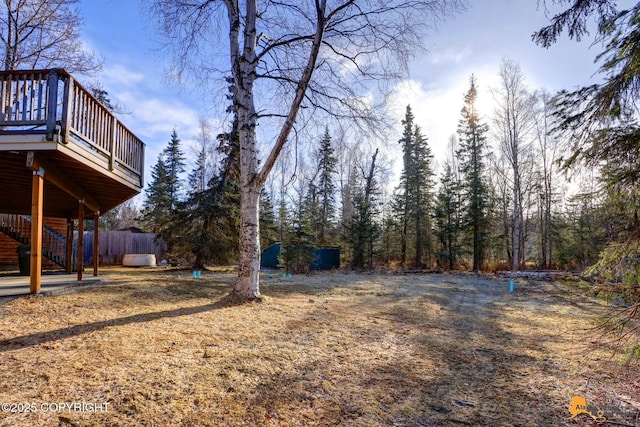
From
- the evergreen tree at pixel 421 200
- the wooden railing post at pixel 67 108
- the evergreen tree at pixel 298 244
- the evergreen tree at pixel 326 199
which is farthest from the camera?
the evergreen tree at pixel 326 199

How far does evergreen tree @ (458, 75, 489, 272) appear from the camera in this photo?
17.4 metres

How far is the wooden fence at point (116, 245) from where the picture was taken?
59.3 ft

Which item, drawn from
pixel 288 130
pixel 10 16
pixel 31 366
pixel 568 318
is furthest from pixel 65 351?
pixel 10 16

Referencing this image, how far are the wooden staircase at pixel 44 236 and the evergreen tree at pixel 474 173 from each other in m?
18.3

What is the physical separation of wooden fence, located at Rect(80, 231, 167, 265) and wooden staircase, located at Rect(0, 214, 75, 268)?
640 cm

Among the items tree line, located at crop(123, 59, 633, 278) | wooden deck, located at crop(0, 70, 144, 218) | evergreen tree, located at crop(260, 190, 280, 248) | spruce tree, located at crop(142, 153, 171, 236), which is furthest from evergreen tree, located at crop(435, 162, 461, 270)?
spruce tree, located at crop(142, 153, 171, 236)

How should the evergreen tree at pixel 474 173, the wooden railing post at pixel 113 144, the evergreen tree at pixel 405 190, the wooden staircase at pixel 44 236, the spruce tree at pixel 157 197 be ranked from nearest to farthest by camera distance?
1. the wooden railing post at pixel 113 144
2. the wooden staircase at pixel 44 236
3. the evergreen tree at pixel 474 173
4. the evergreen tree at pixel 405 190
5. the spruce tree at pixel 157 197

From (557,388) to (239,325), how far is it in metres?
3.42

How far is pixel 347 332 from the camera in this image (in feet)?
13.8

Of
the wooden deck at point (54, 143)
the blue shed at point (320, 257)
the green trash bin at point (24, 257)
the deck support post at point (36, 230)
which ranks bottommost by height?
the blue shed at point (320, 257)

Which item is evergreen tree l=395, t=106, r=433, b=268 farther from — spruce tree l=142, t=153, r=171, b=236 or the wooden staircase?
spruce tree l=142, t=153, r=171, b=236

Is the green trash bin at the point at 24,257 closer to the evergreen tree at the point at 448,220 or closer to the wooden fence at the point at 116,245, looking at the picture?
the wooden fence at the point at 116,245

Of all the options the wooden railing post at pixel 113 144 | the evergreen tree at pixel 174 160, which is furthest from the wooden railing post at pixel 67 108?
the evergreen tree at pixel 174 160

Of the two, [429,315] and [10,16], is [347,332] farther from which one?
[10,16]
